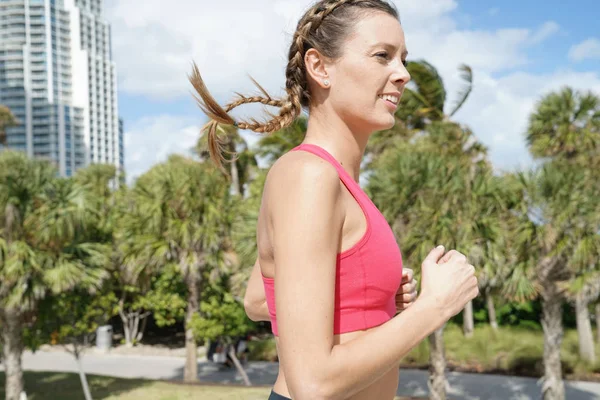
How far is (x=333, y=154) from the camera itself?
1.36m

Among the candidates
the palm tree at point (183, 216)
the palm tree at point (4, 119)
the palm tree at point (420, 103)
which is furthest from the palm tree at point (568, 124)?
the palm tree at point (4, 119)

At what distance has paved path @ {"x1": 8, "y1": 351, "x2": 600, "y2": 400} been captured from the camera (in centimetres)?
1570

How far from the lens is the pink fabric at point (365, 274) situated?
3.92 ft

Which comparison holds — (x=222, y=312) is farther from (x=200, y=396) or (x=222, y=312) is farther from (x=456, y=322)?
(x=456, y=322)

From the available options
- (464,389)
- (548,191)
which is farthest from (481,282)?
(464,389)

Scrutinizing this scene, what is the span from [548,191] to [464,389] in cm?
680

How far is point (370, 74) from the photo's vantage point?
130 cm

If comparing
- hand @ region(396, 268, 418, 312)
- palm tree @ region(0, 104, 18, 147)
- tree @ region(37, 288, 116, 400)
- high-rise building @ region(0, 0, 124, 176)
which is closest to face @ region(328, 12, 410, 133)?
hand @ region(396, 268, 418, 312)

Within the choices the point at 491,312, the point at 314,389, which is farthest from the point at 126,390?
the point at 314,389

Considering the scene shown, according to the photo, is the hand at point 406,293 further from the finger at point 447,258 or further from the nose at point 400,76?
the nose at point 400,76

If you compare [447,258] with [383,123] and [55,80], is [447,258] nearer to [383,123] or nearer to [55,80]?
[383,123]

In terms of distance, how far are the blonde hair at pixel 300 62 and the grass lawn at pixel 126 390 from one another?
41.6ft

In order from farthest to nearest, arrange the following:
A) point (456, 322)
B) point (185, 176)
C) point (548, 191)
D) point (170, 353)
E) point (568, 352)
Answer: point (170, 353) < point (456, 322) < point (568, 352) < point (185, 176) < point (548, 191)

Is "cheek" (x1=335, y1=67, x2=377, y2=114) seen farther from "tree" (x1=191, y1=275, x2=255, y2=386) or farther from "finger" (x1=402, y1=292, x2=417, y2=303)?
"tree" (x1=191, y1=275, x2=255, y2=386)
